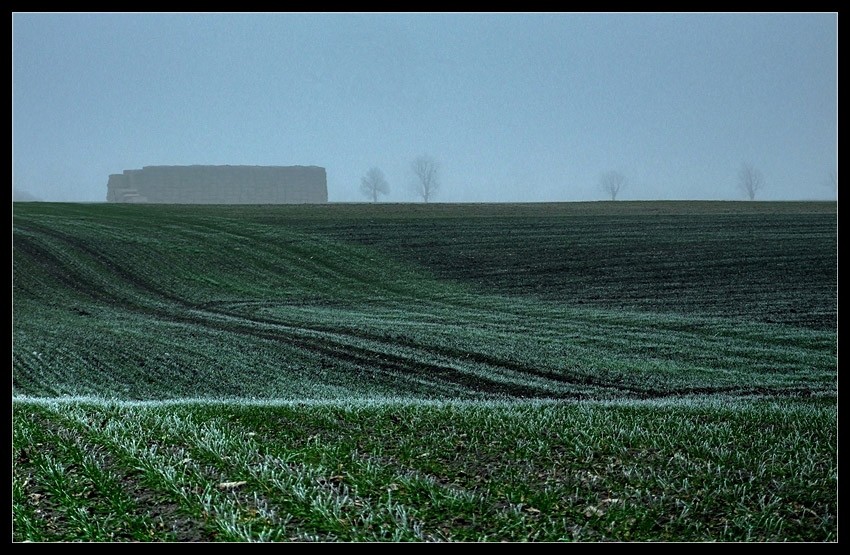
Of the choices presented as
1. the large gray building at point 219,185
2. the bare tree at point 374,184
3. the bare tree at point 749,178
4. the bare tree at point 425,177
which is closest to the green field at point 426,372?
the large gray building at point 219,185

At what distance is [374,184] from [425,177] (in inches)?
30.8

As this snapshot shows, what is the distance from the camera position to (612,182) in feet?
39.3

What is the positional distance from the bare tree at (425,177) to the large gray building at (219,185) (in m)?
1.39

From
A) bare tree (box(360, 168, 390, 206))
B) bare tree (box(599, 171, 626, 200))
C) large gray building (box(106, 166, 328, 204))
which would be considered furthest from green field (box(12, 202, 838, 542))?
bare tree (box(360, 168, 390, 206))

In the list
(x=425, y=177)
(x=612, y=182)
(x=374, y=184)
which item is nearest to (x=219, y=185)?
(x=374, y=184)

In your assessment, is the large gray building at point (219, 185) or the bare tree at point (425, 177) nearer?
the bare tree at point (425, 177)

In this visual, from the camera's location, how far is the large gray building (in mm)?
11797

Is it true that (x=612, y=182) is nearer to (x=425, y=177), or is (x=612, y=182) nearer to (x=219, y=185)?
(x=425, y=177)

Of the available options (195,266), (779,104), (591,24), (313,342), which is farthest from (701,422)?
(195,266)

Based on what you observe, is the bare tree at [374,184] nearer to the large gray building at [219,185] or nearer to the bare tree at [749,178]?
the large gray building at [219,185]

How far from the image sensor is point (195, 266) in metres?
12.2

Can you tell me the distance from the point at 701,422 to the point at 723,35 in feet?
21.1

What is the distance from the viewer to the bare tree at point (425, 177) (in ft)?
38.1

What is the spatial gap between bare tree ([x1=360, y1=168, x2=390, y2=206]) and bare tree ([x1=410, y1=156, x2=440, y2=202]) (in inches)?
18.2
